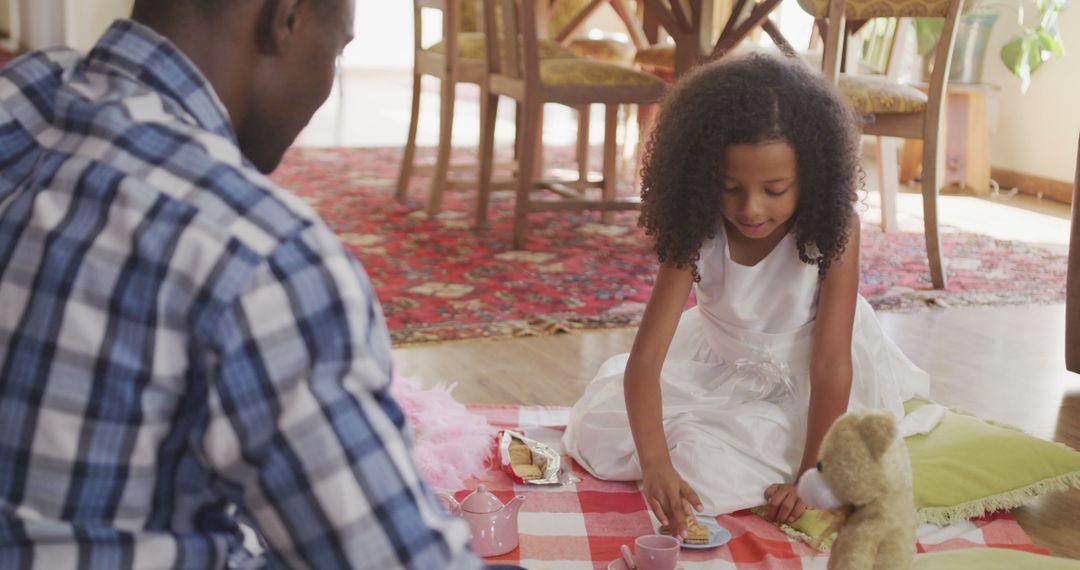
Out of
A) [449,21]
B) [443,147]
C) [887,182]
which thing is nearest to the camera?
[449,21]

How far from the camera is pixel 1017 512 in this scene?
5.88 ft

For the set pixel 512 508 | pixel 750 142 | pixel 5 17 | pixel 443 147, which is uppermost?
→ pixel 750 142

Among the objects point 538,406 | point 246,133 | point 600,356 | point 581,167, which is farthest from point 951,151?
point 246,133

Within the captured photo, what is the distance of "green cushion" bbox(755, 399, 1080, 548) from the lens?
5.67 ft

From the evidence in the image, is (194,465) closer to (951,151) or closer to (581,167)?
(581,167)

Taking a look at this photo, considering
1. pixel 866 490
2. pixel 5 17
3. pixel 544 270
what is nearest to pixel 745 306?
pixel 866 490

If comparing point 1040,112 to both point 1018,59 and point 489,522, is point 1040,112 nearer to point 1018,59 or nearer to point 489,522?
point 1018,59

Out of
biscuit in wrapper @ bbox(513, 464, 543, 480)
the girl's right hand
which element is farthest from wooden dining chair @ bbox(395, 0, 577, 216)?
the girl's right hand

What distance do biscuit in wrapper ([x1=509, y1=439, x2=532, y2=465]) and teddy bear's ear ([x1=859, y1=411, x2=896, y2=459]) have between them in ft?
2.48

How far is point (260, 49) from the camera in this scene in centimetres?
75

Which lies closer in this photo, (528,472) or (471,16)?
(528,472)

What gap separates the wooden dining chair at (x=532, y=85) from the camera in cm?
337

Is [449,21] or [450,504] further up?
[449,21]

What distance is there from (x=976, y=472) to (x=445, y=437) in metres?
0.83
